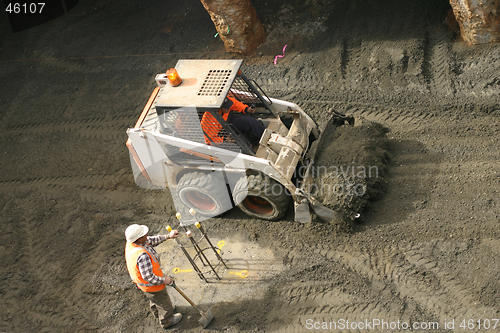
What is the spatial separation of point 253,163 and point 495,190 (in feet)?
10.9

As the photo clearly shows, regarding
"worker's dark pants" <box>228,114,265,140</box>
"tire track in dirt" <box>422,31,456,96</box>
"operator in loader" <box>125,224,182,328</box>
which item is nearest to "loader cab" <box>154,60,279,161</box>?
"worker's dark pants" <box>228,114,265,140</box>

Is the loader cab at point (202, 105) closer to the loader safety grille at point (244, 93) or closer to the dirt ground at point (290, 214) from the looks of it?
the loader safety grille at point (244, 93)

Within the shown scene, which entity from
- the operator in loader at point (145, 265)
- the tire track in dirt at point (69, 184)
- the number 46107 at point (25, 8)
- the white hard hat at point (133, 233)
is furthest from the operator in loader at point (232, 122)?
the number 46107 at point (25, 8)

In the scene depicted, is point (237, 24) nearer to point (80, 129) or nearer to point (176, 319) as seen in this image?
point (80, 129)

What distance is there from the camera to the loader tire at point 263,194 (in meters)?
5.76

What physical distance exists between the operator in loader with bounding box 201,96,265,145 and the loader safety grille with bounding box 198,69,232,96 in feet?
0.66

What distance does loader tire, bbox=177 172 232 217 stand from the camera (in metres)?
6.02

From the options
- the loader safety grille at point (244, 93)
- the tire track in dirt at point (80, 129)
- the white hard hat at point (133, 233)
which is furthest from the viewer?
the tire track in dirt at point (80, 129)

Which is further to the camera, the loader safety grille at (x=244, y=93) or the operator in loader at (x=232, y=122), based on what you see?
the loader safety grille at (x=244, y=93)

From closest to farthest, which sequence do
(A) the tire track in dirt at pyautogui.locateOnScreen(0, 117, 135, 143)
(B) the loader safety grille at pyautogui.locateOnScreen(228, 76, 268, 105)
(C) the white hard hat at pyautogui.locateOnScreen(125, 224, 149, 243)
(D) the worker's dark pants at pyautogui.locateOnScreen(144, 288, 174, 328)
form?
(C) the white hard hat at pyautogui.locateOnScreen(125, 224, 149, 243) → (D) the worker's dark pants at pyautogui.locateOnScreen(144, 288, 174, 328) → (B) the loader safety grille at pyautogui.locateOnScreen(228, 76, 268, 105) → (A) the tire track in dirt at pyautogui.locateOnScreen(0, 117, 135, 143)

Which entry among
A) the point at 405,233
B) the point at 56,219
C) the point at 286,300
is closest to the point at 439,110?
the point at 405,233

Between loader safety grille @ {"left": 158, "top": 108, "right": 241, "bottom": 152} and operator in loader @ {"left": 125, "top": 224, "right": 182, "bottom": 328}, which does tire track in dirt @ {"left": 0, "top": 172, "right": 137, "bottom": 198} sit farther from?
operator in loader @ {"left": 125, "top": 224, "right": 182, "bottom": 328}

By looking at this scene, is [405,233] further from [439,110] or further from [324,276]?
[439,110]

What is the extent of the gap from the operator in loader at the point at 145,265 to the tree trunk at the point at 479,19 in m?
6.44
